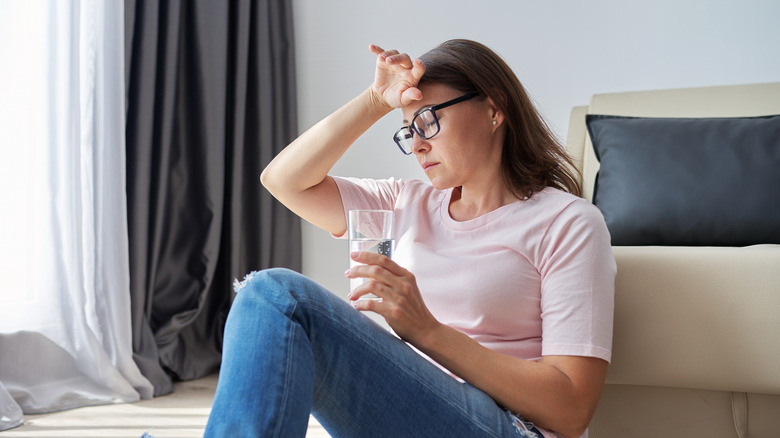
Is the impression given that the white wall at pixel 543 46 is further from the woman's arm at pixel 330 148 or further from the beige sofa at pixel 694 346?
the woman's arm at pixel 330 148

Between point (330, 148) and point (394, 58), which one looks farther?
point (330, 148)

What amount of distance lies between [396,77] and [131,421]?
1432 millimetres

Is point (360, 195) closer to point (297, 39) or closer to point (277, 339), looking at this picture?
point (277, 339)

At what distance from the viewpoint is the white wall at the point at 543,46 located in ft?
7.96

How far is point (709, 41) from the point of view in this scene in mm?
2445

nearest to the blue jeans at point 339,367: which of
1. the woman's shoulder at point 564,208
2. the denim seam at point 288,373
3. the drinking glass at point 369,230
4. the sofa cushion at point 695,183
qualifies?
the denim seam at point 288,373

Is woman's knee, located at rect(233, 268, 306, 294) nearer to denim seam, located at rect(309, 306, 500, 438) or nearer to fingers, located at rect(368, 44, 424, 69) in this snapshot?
denim seam, located at rect(309, 306, 500, 438)

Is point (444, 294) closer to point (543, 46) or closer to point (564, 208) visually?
point (564, 208)

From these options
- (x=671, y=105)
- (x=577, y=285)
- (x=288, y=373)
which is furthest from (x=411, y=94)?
(x=671, y=105)

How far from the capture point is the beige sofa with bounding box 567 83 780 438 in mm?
1354

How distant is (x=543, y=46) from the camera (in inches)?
105

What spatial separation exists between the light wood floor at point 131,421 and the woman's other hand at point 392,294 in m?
1.19

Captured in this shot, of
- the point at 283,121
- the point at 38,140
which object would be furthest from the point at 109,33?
the point at 283,121

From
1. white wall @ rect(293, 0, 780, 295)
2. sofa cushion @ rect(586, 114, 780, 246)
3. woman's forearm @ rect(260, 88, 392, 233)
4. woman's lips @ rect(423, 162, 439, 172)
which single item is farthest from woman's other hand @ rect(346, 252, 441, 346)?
white wall @ rect(293, 0, 780, 295)
